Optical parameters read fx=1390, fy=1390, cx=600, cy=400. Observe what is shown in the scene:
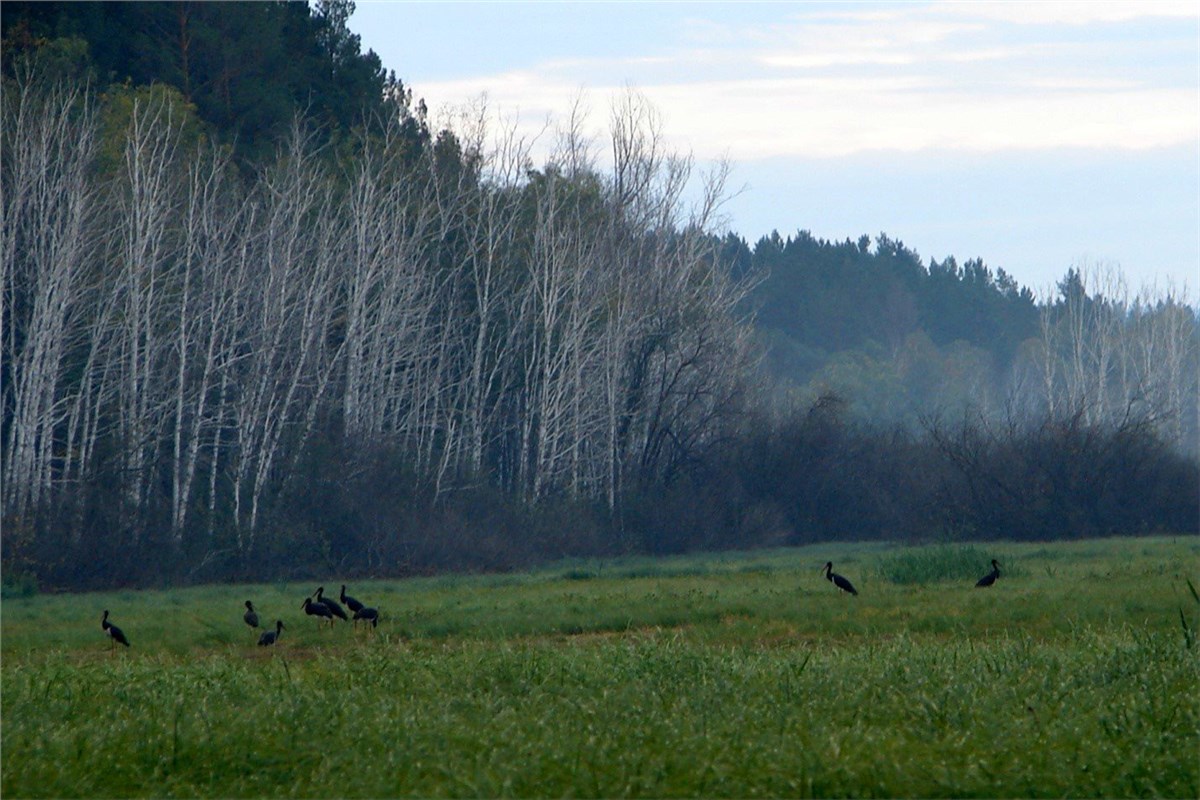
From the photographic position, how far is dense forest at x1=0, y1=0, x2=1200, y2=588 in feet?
110

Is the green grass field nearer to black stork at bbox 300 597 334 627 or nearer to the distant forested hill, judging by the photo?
black stork at bbox 300 597 334 627

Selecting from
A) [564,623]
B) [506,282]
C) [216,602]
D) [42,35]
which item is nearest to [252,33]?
[42,35]

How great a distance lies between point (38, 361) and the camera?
103 ft

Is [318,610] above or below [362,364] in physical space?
below

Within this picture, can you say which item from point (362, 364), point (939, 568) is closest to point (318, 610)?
point (939, 568)

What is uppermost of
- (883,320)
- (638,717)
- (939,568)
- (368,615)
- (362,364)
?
(883,320)

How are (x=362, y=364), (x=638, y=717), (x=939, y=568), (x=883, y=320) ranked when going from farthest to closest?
(x=883, y=320), (x=362, y=364), (x=939, y=568), (x=638, y=717)

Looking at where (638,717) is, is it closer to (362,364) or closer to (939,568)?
(939,568)

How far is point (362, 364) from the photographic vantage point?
44.2 m

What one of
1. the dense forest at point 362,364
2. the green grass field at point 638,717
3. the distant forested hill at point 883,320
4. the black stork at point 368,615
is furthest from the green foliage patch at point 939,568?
the distant forested hill at point 883,320

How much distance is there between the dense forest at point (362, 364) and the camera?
33469mm

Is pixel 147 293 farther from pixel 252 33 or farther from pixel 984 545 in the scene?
pixel 984 545

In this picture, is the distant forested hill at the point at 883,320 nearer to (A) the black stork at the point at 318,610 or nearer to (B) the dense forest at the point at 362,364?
(B) the dense forest at the point at 362,364

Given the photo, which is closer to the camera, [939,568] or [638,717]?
[638,717]
